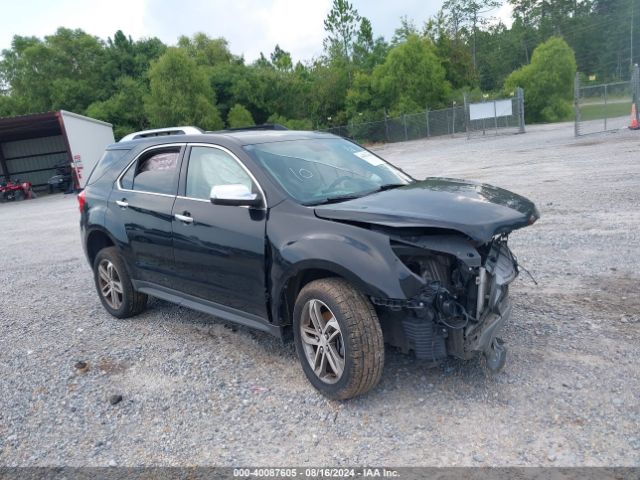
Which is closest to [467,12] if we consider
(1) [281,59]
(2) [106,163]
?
(1) [281,59]

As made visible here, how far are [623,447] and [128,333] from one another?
4.24 metres

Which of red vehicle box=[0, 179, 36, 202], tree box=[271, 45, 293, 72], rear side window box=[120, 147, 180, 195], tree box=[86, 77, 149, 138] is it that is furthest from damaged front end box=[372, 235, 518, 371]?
tree box=[271, 45, 293, 72]

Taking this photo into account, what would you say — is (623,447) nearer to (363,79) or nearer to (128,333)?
(128,333)

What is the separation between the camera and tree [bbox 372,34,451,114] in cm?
4206

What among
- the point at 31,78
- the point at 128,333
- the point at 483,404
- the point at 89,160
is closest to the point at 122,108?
the point at 31,78

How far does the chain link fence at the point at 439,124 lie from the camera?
3031 cm

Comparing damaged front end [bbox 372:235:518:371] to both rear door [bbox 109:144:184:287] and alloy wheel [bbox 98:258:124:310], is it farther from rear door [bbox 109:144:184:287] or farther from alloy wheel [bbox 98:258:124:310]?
alloy wheel [bbox 98:258:124:310]

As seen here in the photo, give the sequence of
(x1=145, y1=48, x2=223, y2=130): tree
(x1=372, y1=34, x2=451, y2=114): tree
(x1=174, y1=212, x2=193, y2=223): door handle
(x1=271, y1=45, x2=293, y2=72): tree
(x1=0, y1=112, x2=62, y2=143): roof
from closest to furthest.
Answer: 1. (x1=174, y1=212, x2=193, y2=223): door handle
2. (x1=0, y1=112, x2=62, y2=143): roof
3. (x1=145, y1=48, x2=223, y2=130): tree
4. (x1=372, y1=34, x2=451, y2=114): tree
5. (x1=271, y1=45, x2=293, y2=72): tree

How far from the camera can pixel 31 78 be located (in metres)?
43.8

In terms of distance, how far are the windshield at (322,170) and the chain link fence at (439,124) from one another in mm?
27509

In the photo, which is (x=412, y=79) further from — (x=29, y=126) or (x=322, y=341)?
(x=322, y=341)

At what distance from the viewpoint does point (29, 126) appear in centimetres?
2733

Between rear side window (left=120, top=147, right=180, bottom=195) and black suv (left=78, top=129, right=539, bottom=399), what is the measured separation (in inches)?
0.6

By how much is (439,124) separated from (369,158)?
115 feet
